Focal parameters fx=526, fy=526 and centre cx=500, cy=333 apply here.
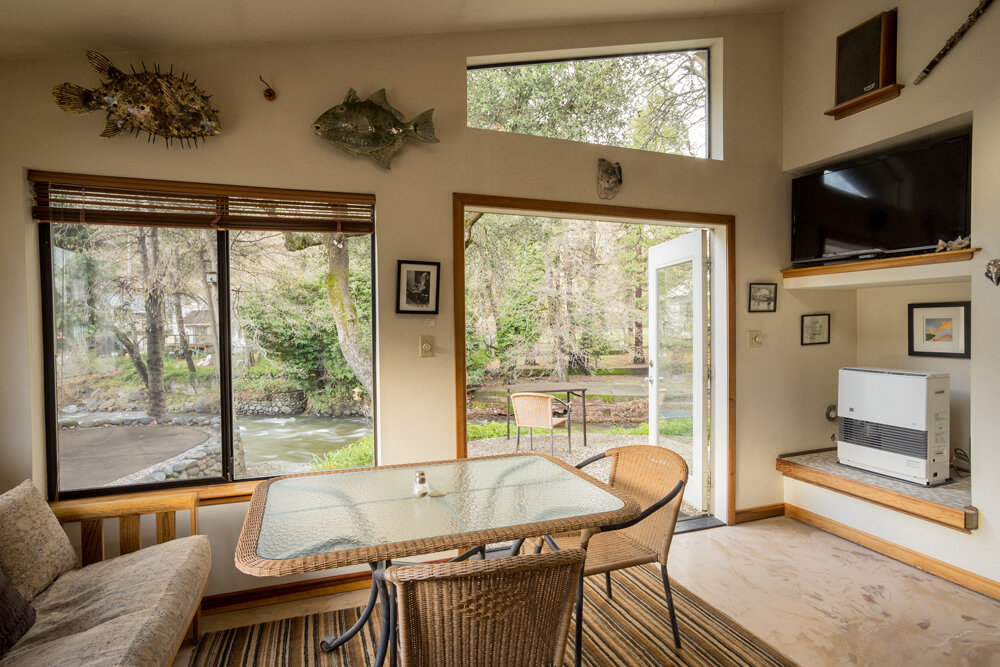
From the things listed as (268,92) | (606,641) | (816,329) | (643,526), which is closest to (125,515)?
(268,92)

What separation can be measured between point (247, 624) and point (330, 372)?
123 cm

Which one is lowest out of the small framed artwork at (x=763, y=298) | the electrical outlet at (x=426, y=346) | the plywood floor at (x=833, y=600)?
the plywood floor at (x=833, y=600)

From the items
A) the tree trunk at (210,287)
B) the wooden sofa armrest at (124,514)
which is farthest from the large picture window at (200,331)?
the wooden sofa armrest at (124,514)

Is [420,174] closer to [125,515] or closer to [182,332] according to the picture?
[182,332]

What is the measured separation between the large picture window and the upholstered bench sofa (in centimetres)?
26

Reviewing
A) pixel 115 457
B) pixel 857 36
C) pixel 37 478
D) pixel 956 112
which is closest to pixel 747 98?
pixel 857 36

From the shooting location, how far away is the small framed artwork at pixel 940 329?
325 cm

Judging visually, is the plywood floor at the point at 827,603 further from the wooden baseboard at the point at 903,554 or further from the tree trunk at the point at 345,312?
the tree trunk at the point at 345,312

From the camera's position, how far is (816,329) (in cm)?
378

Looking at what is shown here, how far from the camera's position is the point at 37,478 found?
2.33 metres

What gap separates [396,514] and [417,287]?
135 centimetres

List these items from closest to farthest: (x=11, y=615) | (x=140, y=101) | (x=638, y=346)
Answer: (x=11, y=615), (x=140, y=101), (x=638, y=346)

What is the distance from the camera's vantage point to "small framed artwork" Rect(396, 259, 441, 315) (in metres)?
2.77

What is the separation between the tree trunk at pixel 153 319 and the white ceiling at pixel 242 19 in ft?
2.72
